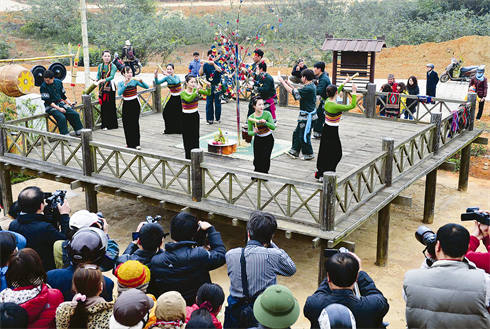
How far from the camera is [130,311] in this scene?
12.6ft

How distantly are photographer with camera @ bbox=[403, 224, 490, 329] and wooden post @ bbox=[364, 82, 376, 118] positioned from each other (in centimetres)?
960

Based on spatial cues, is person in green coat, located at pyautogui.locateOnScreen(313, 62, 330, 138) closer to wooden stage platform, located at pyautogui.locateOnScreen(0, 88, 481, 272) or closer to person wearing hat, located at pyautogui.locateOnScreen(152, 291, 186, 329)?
wooden stage platform, located at pyautogui.locateOnScreen(0, 88, 481, 272)

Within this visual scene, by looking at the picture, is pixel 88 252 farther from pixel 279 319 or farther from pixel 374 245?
pixel 374 245

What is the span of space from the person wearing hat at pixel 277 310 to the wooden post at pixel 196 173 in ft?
16.5

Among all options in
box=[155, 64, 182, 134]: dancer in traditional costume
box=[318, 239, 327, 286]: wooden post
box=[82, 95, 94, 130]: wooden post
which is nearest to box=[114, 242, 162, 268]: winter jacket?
box=[318, 239, 327, 286]: wooden post

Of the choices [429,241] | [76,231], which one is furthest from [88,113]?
[429,241]

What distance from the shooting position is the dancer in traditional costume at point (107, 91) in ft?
40.0

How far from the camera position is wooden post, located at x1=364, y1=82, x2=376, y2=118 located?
13406 millimetres

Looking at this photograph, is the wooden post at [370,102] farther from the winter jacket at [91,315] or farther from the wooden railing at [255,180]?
the winter jacket at [91,315]

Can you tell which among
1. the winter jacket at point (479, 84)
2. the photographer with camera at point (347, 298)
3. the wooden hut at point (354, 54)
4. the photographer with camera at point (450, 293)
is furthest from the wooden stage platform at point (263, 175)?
the wooden hut at point (354, 54)

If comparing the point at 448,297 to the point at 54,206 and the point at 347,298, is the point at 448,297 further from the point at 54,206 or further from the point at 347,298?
the point at 54,206

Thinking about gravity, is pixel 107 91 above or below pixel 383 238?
above

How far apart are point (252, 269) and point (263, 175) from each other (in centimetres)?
359

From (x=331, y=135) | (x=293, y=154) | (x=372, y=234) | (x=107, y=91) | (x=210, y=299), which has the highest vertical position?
(x=107, y=91)
